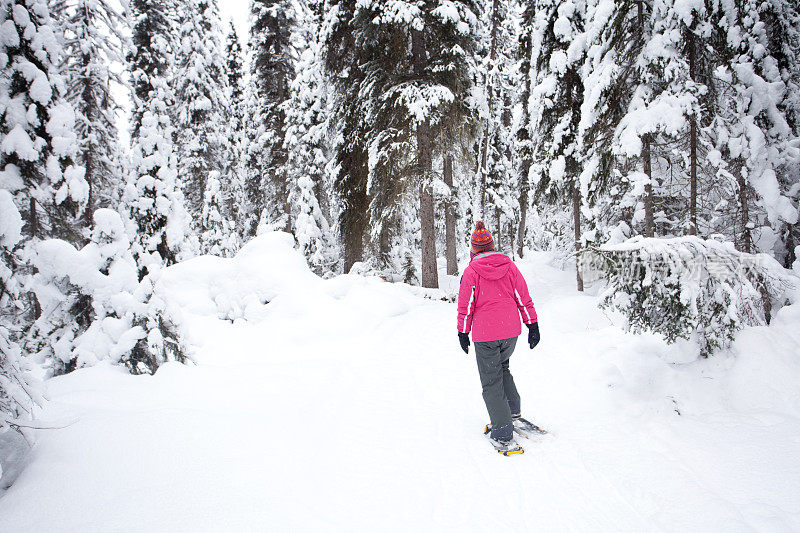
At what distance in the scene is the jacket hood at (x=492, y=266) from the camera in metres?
4.21

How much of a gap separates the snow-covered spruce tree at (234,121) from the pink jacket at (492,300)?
24229 millimetres

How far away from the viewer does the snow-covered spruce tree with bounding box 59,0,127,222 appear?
1145 centimetres

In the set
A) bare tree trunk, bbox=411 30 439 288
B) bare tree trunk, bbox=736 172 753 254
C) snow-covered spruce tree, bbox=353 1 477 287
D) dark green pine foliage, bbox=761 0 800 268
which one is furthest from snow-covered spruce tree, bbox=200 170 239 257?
dark green pine foliage, bbox=761 0 800 268

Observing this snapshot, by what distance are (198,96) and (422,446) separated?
2380 cm

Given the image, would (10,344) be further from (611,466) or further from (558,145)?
(558,145)

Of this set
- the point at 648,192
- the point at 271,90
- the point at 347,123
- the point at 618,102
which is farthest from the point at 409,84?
the point at 271,90

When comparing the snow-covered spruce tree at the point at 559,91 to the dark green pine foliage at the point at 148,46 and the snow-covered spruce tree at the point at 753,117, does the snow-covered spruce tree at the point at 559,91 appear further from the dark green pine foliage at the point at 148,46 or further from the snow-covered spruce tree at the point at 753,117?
the dark green pine foliage at the point at 148,46

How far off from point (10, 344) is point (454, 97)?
11.4m

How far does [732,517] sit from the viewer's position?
275cm

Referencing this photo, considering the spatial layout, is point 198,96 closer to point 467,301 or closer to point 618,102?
point 618,102

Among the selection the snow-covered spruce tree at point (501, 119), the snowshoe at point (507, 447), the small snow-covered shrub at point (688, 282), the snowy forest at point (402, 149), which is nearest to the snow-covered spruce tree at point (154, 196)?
the snowy forest at point (402, 149)

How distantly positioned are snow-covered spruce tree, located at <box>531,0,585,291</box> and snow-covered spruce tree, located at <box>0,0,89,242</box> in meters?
14.1

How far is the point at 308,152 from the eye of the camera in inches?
699

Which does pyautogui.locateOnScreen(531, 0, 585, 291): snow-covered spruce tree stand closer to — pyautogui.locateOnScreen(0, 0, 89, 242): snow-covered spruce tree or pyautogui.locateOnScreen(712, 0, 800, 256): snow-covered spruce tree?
pyautogui.locateOnScreen(712, 0, 800, 256): snow-covered spruce tree
